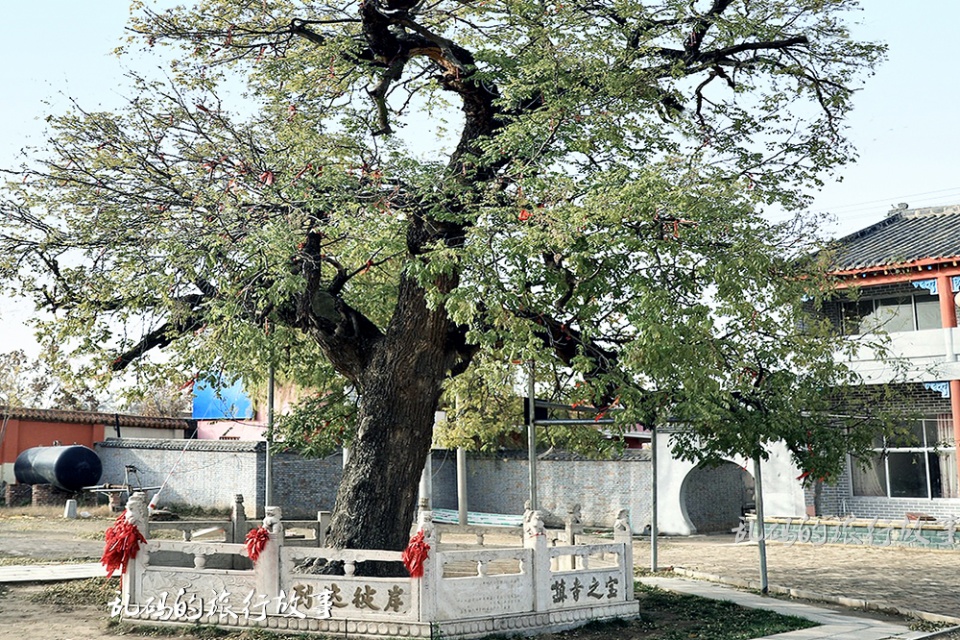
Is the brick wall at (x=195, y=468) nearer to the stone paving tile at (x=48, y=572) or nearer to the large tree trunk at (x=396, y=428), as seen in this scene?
the stone paving tile at (x=48, y=572)

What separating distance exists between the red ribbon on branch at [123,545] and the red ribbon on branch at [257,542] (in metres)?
1.31

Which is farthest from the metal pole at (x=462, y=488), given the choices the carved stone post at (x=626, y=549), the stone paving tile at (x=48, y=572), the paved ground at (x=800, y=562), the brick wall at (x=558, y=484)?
the carved stone post at (x=626, y=549)

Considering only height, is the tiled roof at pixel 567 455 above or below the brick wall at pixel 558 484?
above

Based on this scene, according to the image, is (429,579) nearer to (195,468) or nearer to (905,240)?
(905,240)

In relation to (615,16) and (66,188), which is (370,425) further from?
(615,16)

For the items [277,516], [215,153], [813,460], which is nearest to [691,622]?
[813,460]

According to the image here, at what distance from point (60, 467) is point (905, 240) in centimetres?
2081

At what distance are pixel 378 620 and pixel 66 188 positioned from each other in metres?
6.09

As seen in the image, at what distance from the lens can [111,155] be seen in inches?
448

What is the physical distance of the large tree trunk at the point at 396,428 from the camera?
11047mm

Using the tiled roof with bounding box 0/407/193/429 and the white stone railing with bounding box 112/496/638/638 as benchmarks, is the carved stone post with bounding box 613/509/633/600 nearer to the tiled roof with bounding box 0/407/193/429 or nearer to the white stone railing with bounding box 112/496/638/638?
the white stone railing with bounding box 112/496/638/638

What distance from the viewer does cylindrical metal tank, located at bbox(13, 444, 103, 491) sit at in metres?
26.0

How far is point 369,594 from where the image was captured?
9.64 metres

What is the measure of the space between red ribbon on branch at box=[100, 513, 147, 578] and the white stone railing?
0.09 metres
